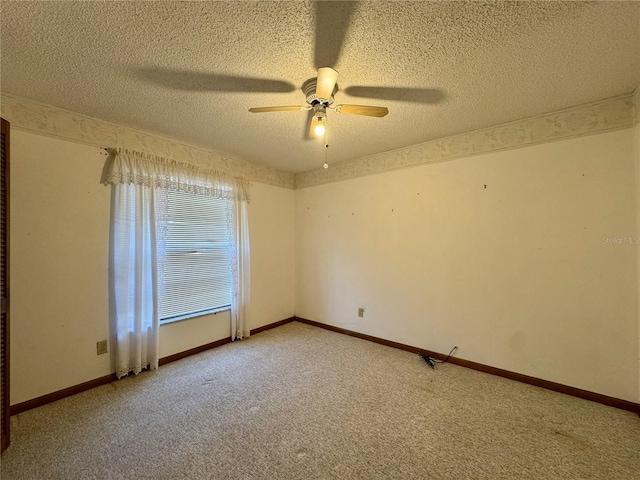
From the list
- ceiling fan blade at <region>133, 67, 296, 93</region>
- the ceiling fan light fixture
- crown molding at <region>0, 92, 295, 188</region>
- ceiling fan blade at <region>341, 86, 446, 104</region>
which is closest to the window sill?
crown molding at <region>0, 92, 295, 188</region>

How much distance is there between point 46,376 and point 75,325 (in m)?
0.41

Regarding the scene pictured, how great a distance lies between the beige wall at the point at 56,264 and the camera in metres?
2.01

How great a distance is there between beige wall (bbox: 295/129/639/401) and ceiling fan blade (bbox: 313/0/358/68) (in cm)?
190

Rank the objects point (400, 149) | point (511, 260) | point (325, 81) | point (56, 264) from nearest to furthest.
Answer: point (325, 81)
point (56, 264)
point (511, 260)
point (400, 149)

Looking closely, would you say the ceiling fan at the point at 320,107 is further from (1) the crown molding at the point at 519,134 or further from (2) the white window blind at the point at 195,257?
(2) the white window blind at the point at 195,257

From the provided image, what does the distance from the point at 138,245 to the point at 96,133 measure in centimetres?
110

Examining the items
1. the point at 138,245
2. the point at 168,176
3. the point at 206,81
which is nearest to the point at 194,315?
the point at 138,245

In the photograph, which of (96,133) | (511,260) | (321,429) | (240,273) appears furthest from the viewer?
(240,273)

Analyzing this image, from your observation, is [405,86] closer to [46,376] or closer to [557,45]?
[557,45]

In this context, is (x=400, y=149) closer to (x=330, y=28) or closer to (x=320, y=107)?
(x=320, y=107)

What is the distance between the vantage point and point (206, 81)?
1848mm

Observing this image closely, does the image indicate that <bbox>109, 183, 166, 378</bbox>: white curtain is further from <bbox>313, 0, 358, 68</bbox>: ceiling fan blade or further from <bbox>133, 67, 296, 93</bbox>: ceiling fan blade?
<bbox>313, 0, 358, 68</bbox>: ceiling fan blade

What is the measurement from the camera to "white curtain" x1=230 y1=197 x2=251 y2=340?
3.42 metres

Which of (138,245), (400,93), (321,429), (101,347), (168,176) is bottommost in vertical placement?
(321,429)
